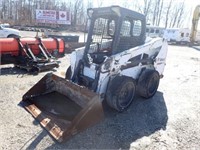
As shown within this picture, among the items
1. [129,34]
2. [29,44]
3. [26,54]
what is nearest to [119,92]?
[129,34]

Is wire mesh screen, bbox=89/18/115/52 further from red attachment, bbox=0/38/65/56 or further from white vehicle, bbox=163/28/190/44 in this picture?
white vehicle, bbox=163/28/190/44

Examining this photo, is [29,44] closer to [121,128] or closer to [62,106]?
[62,106]

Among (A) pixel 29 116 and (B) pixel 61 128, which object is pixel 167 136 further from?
(A) pixel 29 116

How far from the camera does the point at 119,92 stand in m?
5.20

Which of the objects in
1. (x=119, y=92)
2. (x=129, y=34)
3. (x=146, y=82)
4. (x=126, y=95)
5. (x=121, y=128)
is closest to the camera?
(x=121, y=128)

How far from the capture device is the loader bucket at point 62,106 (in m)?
4.23

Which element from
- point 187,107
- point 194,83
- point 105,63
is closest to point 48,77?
point 105,63

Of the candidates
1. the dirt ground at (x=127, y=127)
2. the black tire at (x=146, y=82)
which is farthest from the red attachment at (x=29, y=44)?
the black tire at (x=146, y=82)

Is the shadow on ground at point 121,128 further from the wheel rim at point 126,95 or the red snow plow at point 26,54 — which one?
the red snow plow at point 26,54

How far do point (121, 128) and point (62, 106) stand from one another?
1489 millimetres

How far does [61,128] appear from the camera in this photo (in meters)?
4.32

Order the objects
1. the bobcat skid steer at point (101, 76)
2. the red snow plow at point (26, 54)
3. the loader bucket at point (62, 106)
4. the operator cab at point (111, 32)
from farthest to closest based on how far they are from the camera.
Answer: the red snow plow at point (26, 54)
the operator cab at point (111, 32)
the bobcat skid steer at point (101, 76)
the loader bucket at point (62, 106)

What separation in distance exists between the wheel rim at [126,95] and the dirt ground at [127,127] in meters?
0.21

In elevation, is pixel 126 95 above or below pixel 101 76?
below
